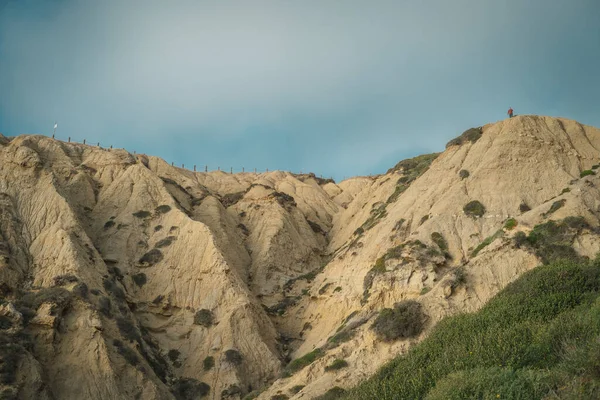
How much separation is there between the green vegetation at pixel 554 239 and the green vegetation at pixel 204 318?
72.2ft

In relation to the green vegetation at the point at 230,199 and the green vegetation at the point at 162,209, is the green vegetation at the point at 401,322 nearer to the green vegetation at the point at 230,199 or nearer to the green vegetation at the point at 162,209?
the green vegetation at the point at 162,209

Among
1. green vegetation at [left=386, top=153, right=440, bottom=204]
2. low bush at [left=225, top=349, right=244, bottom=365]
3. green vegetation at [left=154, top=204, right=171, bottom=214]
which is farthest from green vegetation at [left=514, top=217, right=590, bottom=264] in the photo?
green vegetation at [left=154, top=204, right=171, bottom=214]

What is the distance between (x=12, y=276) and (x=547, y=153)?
4068cm

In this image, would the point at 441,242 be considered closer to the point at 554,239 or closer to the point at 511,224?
the point at 511,224

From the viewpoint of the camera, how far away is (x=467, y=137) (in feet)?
168

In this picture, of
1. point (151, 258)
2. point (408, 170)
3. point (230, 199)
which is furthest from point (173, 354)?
point (408, 170)

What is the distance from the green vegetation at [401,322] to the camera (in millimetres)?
30328

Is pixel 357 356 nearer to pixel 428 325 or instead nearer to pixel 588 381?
pixel 428 325

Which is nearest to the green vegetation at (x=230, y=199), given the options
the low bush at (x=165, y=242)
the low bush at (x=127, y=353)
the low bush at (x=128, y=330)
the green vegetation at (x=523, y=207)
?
the low bush at (x=165, y=242)

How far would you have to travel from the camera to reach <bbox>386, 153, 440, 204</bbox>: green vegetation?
53619mm

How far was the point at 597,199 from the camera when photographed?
36250 millimetres

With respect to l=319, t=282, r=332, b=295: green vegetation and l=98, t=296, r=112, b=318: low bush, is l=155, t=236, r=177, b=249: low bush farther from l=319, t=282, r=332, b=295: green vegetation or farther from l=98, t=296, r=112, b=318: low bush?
l=319, t=282, r=332, b=295: green vegetation

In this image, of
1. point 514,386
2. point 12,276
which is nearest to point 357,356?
point 514,386

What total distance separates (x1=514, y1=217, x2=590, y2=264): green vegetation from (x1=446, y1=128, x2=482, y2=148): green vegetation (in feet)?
59.2
